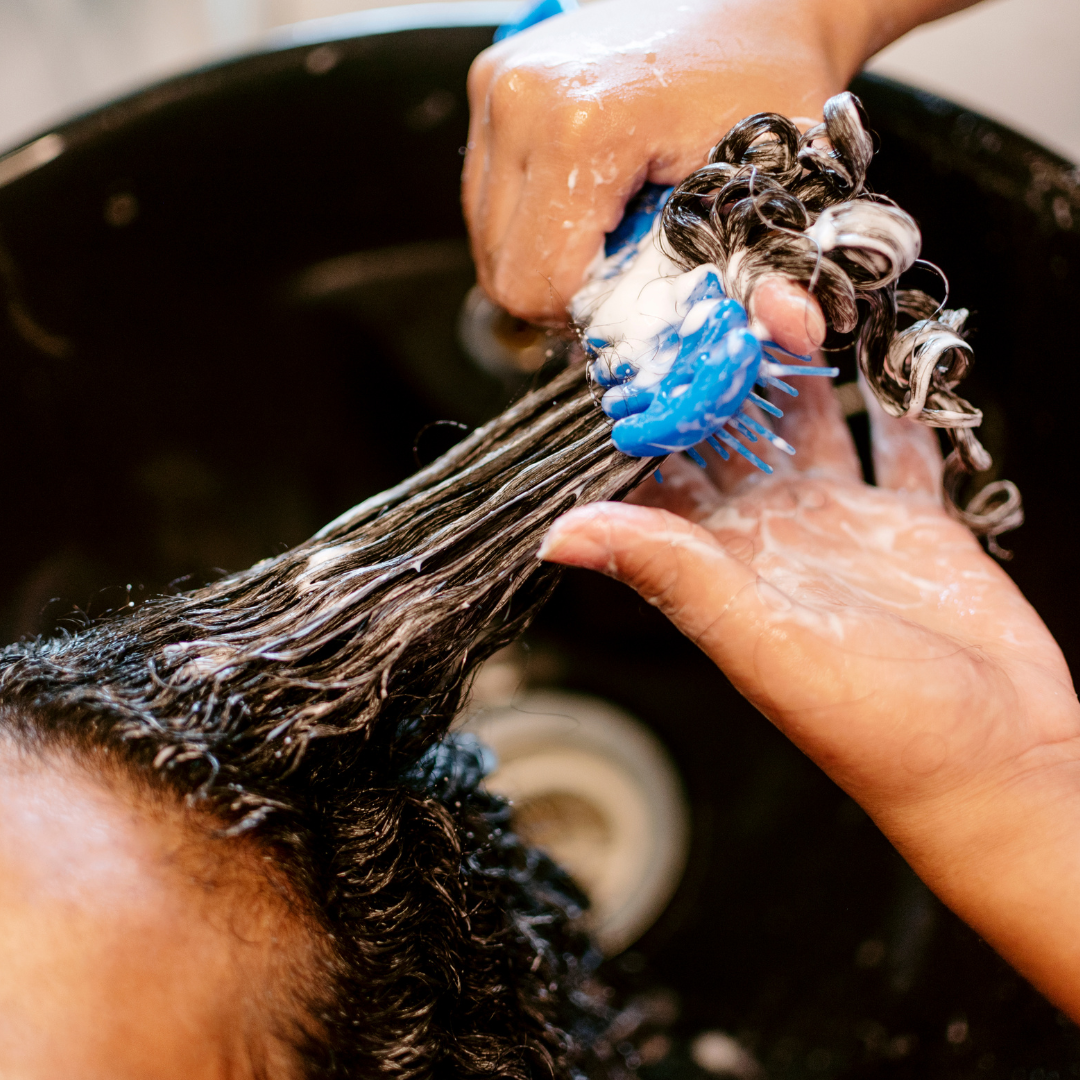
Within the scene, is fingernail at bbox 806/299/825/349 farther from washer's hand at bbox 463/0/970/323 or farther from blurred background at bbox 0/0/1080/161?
blurred background at bbox 0/0/1080/161

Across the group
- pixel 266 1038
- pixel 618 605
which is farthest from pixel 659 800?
pixel 266 1038

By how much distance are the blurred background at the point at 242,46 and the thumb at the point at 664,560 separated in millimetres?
1091

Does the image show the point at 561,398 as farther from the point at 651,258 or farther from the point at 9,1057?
the point at 9,1057

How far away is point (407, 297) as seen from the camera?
110cm

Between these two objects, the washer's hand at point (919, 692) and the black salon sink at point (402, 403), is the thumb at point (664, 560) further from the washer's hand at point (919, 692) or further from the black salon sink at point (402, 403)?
the black salon sink at point (402, 403)

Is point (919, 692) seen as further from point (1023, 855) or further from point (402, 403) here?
point (402, 403)

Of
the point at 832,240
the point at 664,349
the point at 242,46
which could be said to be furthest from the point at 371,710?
the point at 242,46

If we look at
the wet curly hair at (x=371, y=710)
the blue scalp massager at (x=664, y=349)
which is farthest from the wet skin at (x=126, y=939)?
the blue scalp massager at (x=664, y=349)

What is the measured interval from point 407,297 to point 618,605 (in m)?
0.48

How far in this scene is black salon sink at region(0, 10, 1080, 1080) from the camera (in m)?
0.84

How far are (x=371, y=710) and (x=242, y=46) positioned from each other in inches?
46.1

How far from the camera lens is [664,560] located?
540mm

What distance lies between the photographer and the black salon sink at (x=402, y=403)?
835 mm

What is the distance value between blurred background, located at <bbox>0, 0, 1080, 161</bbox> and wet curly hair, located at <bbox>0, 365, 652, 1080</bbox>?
1.06 m
